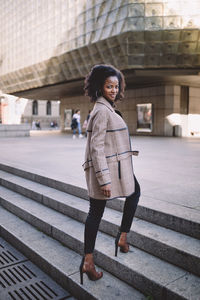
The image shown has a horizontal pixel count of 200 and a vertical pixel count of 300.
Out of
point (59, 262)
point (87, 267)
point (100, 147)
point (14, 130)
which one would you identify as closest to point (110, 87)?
point (100, 147)

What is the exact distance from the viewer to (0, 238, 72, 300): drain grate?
2.72 m

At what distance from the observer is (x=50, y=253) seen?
10.8 feet

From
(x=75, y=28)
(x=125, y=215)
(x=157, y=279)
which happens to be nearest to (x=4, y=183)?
(x=125, y=215)

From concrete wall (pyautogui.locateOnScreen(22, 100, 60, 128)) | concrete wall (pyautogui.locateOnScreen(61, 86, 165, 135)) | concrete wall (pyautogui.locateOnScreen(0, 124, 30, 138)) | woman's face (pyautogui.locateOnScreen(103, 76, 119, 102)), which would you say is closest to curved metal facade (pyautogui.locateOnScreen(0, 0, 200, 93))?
concrete wall (pyautogui.locateOnScreen(61, 86, 165, 135))

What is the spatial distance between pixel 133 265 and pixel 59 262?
87 cm

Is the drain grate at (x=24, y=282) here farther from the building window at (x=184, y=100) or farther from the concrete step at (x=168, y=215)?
the building window at (x=184, y=100)

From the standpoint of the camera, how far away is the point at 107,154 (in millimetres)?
2367

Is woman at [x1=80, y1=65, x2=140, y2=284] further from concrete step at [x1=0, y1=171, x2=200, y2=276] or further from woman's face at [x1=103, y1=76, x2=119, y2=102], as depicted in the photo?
concrete step at [x1=0, y1=171, x2=200, y2=276]

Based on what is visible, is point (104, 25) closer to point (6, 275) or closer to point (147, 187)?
point (147, 187)

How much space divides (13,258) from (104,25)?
17817mm

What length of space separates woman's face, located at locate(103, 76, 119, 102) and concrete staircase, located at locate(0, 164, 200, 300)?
59.5 inches

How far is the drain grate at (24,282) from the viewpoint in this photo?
2.72 m

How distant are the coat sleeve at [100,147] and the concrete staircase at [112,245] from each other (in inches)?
39.1

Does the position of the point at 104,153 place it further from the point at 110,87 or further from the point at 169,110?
the point at 169,110
